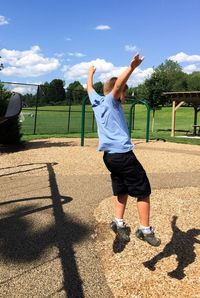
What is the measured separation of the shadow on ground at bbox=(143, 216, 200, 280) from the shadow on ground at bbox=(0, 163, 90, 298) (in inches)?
31.6

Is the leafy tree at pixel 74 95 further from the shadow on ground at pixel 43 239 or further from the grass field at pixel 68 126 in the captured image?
the shadow on ground at pixel 43 239

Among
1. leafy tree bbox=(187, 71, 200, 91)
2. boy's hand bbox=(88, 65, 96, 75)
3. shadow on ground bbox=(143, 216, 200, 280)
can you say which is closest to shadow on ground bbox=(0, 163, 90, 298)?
shadow on ground bbox=(143, 216, 200, 280)

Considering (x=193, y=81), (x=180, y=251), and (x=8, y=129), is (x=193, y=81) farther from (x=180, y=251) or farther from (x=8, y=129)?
(x=180, y=251)

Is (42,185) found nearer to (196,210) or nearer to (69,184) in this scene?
(69,184)

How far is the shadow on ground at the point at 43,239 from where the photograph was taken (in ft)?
12.7

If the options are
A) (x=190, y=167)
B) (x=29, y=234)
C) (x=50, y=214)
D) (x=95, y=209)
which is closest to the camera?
(x=29, y=234)

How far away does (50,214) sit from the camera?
558 cm

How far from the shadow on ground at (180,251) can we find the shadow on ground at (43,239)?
2.63 ft

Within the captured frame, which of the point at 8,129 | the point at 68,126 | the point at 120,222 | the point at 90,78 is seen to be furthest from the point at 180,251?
the point at 68,126

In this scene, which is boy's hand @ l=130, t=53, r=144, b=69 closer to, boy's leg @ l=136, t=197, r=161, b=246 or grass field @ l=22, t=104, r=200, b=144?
boy's leg @ l=136, t=197, r=161, b=246

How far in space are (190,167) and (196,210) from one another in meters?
4.16

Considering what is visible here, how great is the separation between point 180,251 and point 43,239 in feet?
4.80

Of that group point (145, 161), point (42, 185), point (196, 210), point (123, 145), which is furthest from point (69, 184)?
point (123, 145)

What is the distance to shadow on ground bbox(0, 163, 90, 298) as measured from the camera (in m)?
3.87
